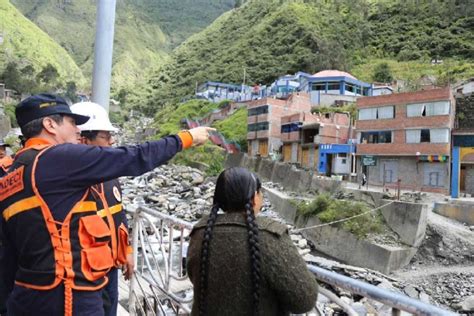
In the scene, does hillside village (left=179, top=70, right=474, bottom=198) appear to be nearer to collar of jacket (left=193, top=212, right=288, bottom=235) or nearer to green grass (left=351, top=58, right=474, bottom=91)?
green grass (left=351, top=58, right=474, bottom=91)

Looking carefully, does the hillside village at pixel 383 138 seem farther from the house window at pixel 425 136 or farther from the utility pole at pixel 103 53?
the utility pole at pixel 103 53

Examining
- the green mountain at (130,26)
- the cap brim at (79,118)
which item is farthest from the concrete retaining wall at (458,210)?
the green mountain at (130,26)

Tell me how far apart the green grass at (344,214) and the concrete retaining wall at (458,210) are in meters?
3.67

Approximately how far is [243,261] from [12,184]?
1085 mm

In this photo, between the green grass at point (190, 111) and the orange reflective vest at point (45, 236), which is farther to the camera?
the green grass at point (190, 111)

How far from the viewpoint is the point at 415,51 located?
2232 inches

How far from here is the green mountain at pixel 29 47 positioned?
7388 cm

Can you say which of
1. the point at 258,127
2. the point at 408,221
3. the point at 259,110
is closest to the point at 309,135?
the point at 258,127

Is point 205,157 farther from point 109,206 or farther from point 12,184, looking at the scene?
point 12,184

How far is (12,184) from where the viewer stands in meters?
1.74

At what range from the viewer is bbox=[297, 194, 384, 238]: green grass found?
18312 mm

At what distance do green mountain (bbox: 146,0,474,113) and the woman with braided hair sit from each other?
46.5 m

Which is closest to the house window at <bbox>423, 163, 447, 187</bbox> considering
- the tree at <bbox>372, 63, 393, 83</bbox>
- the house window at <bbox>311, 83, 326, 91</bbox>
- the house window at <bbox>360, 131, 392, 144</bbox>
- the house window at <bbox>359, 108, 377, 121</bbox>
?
the house window at <bbox>360, 131, 392, 144</bbox>

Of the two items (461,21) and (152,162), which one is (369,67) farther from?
(152,162)
